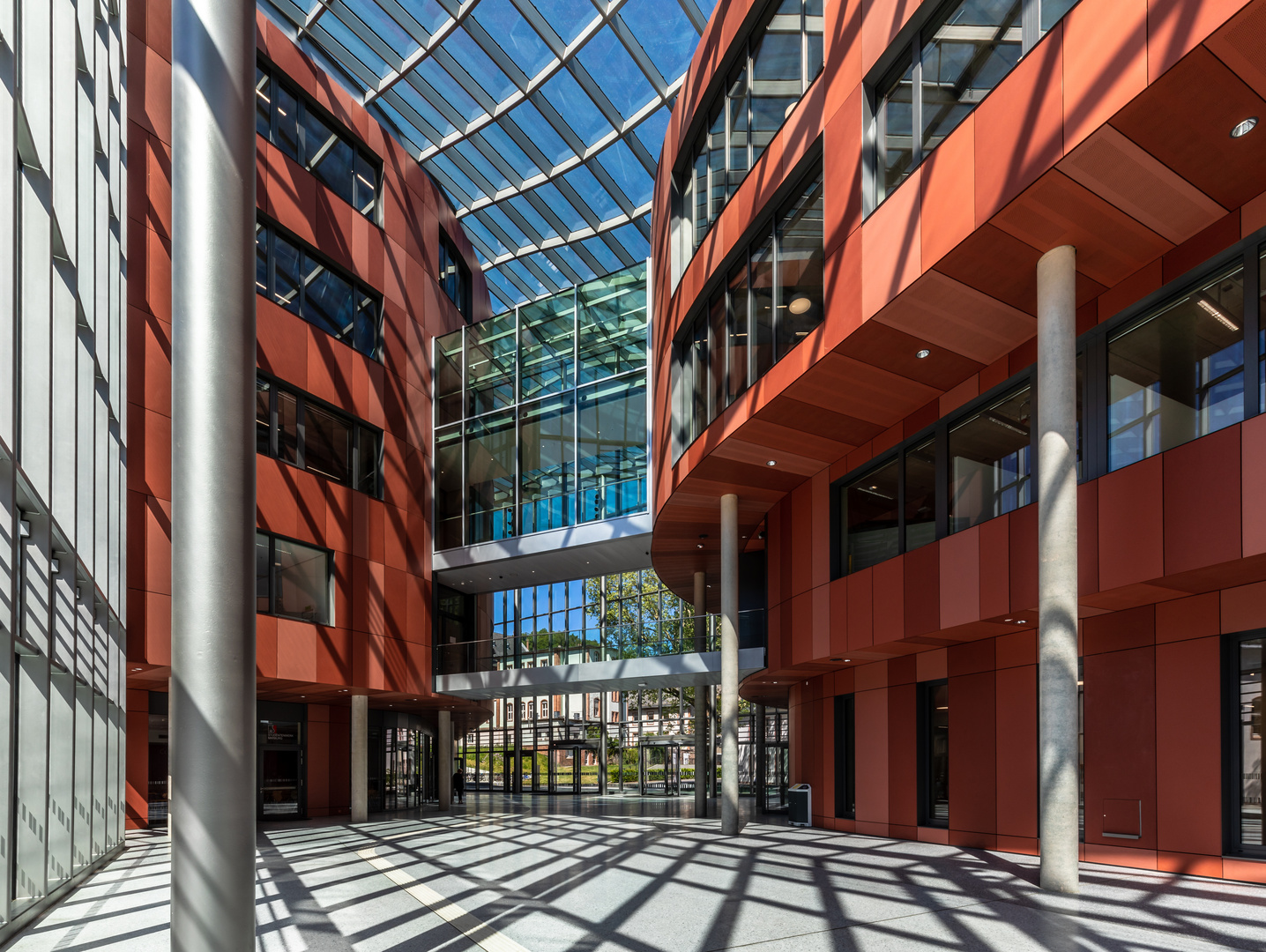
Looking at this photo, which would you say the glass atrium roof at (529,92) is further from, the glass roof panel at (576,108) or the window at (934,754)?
the window at (934,754)

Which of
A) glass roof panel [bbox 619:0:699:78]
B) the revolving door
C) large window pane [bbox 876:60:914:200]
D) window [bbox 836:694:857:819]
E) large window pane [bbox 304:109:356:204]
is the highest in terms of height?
glass roof panel [bbox 619:0:699:78]

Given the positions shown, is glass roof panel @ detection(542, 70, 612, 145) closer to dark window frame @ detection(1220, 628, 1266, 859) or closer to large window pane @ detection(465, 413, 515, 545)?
large window pane @ detection(465, 413, 515, 545)

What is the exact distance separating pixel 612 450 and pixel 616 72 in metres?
10.4

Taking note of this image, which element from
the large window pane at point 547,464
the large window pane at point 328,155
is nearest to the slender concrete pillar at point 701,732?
the large window pane at point 547,464

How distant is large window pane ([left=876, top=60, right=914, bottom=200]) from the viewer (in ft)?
39.1

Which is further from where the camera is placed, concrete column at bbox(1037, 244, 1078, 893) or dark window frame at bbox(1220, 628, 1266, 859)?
dark window frame at bbox(1220, 628, 1266, 859)

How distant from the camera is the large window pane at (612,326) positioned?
25.8 meters

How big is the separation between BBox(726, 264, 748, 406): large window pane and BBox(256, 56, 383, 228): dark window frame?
12.8 meters

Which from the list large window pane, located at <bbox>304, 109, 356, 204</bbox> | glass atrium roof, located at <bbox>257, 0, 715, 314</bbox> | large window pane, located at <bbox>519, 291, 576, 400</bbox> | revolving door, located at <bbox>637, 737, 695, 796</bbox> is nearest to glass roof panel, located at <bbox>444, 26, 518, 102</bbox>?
glass atrium roof, located at <bbox>257, 0, 715, 314</bbox>

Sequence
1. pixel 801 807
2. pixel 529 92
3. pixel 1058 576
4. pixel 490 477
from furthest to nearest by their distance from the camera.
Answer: pixel 490 477
pixel 529 92
pixel 801 807
pixel 1058 576

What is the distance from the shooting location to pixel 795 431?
1642 cm

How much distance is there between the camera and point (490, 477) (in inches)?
1091

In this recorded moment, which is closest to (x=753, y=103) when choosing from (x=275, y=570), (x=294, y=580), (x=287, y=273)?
(x=287, y=273)

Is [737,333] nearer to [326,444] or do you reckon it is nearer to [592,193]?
[326,444]
